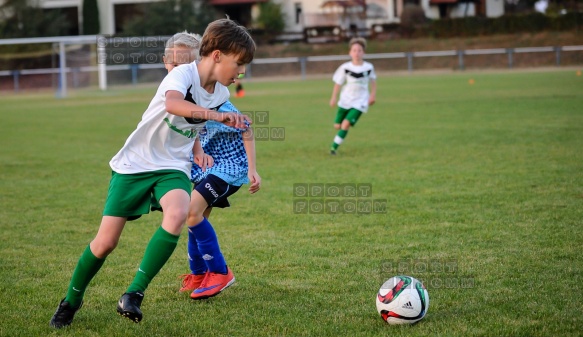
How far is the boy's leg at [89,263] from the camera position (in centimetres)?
422

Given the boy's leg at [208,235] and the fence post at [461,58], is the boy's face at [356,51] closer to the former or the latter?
the boy's leg at [208,235]

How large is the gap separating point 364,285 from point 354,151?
7.67m

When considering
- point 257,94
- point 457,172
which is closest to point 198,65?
point 457,172

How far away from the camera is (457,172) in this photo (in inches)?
384

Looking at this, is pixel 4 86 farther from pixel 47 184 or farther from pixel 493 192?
pixel 493 192

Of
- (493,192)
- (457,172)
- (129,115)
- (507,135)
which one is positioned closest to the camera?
(493,192)

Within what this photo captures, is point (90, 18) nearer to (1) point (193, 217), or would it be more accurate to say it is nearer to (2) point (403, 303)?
(1) point (193, 217)

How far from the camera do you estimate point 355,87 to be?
42.6 ft

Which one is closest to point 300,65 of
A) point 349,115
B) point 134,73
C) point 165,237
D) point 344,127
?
point 134,73

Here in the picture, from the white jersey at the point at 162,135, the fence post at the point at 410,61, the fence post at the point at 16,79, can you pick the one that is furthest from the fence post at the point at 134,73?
the white jersey at the point at 162,135

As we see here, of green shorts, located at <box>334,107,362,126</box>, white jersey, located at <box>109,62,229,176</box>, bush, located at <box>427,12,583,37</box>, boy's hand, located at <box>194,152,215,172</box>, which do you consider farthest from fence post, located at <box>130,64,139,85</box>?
white jersey, located at <box>109,62,229,176</box>

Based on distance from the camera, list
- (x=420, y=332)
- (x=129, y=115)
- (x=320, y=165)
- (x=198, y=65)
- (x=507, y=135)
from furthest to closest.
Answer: (x=129, y=115) < (x=507, y=135) < (x=320, y=165) < (x=198, y=65) < (x=420, y=332)

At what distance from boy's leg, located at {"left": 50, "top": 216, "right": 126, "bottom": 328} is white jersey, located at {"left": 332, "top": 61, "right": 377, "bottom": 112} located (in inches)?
354

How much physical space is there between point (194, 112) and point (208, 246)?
4.19 ft
